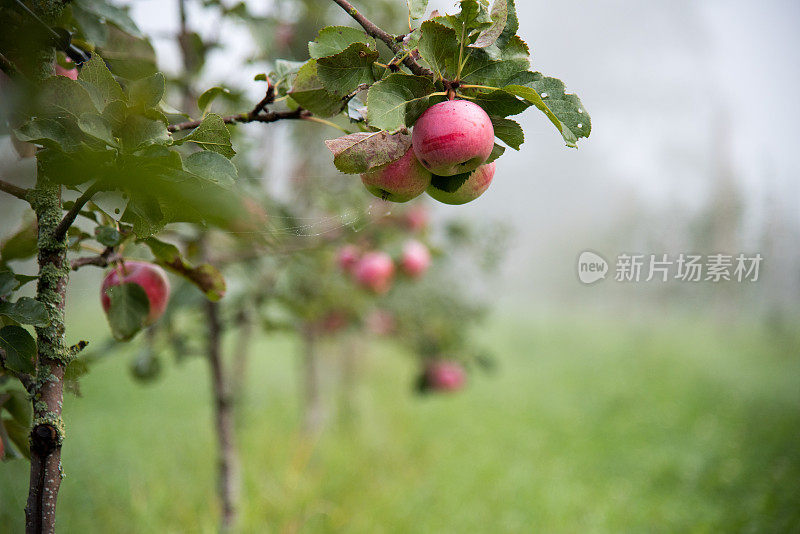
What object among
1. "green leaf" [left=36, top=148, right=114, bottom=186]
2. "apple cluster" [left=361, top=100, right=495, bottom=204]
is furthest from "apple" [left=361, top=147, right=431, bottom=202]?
"green leaf" [left=36, top=148, right=114, bottom=186]

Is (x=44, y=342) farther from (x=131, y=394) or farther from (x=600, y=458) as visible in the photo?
(x=131, y=394)

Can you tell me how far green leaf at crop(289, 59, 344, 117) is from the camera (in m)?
0.52

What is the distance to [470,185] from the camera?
51cm

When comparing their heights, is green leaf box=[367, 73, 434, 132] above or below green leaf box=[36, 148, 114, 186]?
above

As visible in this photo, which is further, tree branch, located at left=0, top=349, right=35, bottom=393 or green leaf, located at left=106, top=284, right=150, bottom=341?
green leaf, located at left=106, top=284, right=150, bottom=341

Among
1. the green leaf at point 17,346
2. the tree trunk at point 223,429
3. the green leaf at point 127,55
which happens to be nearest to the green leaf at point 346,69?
the green leaf at point 127,55

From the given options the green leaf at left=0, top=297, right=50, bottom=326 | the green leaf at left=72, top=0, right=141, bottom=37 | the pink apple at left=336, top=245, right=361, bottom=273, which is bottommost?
the green leaf at left=0, top=297, right=50, bottom=326

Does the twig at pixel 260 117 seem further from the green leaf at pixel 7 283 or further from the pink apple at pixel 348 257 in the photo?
the pink apple at pixel 348 257

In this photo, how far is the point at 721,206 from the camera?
5914mm

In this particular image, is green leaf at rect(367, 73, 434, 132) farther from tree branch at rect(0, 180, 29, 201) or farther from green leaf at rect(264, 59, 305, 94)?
tree branch at rect(0, 180, 29, 201)

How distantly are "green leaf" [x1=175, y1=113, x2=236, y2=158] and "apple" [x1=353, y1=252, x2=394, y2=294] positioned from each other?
120cm

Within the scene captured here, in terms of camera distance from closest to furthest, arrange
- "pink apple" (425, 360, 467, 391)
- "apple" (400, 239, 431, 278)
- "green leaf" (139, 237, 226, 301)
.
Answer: "green leaf" (139, 237, 226, 301) → "apple" (400, 239, 431, 278) → "pink apple" (425, 360, 467, 391)

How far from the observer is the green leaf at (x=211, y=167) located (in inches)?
16.4

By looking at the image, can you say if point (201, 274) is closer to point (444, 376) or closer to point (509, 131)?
point (509, 131)
